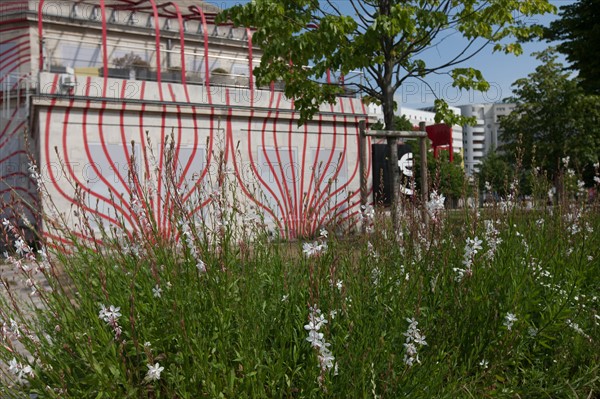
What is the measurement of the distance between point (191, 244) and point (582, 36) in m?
16.8

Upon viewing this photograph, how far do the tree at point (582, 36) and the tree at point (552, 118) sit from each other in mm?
8691

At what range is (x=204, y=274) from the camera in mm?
2885

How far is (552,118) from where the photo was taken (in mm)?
28453

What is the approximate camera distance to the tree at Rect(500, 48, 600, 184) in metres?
26.9

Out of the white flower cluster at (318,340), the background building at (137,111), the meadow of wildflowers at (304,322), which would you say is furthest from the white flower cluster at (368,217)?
the background building at (137,111)

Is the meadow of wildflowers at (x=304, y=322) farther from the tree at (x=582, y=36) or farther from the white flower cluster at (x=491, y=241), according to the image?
the tree at (x=582, y=36)

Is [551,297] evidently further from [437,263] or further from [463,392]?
[463,392]

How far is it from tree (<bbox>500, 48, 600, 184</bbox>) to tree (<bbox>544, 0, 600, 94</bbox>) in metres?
8.69

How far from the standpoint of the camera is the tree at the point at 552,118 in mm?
26891

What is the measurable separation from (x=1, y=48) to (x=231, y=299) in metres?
22.3

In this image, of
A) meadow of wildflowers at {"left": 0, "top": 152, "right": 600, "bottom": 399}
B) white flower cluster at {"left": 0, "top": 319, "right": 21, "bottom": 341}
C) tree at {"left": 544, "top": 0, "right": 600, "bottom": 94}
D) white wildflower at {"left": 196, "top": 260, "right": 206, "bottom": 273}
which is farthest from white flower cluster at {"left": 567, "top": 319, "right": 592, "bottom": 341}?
tree at {"left": 544, "top": 0, "right": 600, "bottom": 94}

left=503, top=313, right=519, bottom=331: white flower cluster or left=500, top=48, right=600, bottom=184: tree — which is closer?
left=503, top=313, right=519, bottom=331: white flower cluster

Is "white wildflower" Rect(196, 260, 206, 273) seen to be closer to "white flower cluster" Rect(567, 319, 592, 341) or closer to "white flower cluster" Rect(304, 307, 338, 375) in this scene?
"white flower cluster" Rect(304, 307, 338, 375)

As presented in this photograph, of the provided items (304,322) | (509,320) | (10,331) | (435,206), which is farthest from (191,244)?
(509,320)
